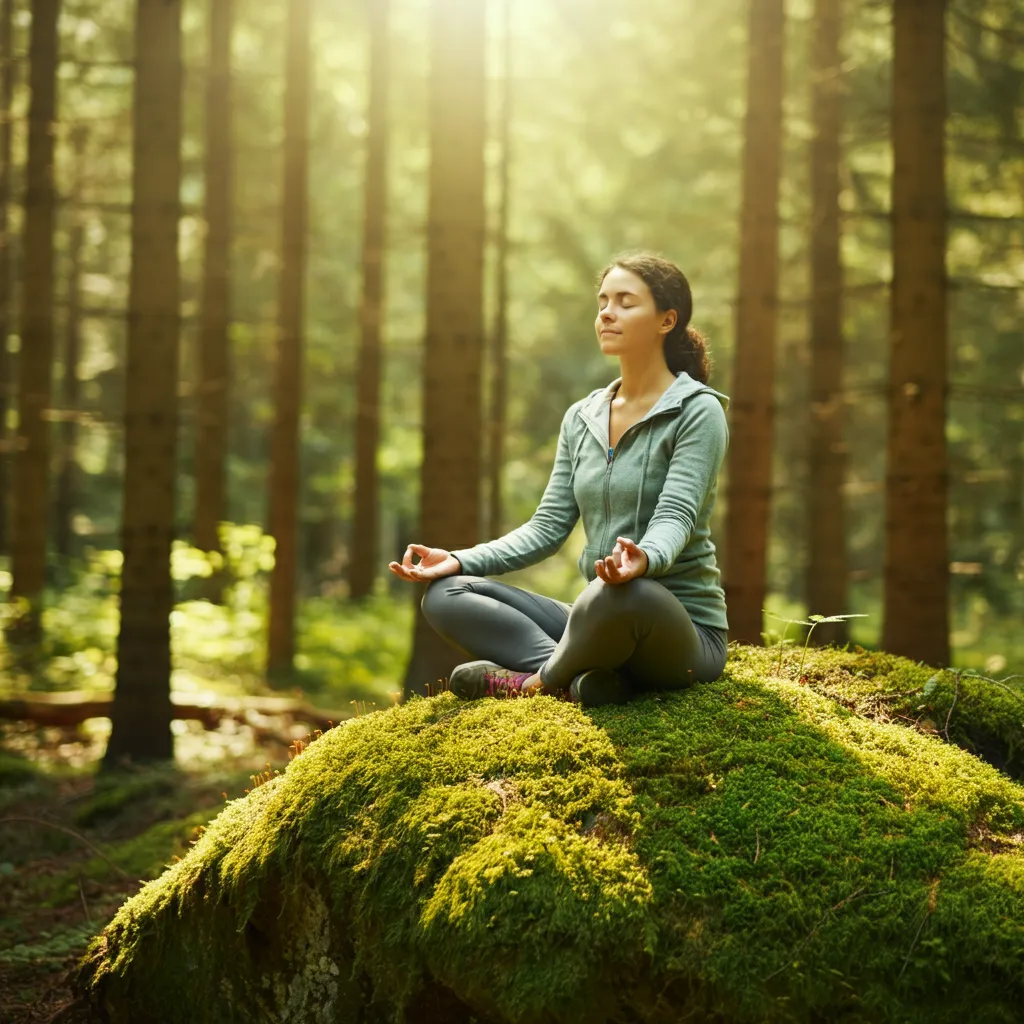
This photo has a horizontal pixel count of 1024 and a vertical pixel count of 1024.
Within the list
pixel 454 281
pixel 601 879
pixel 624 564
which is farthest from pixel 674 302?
pixel 454 281

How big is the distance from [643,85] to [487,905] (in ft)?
50.6

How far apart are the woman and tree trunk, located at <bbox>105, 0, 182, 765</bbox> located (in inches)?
189

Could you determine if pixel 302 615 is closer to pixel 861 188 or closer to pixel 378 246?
pixel 378 246

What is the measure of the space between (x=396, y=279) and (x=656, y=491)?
2225cm

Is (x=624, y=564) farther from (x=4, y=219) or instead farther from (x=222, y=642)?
(x=4, y=219)

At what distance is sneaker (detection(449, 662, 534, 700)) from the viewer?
4.46 metres

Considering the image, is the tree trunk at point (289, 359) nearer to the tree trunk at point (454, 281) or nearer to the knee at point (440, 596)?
the tree trunk at point (454, 281)

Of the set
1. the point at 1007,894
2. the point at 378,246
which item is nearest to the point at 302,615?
the point at 378,246

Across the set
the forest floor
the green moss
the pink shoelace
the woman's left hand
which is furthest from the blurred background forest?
the woman's left hand

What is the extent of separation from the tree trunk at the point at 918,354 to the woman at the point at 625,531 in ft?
17.4

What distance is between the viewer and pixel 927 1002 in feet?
9.74

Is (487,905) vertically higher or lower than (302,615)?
higher

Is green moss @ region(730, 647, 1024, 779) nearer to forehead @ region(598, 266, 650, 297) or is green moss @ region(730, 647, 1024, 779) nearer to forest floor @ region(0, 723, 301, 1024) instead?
forehead @ region(598, 266, 650, 297)

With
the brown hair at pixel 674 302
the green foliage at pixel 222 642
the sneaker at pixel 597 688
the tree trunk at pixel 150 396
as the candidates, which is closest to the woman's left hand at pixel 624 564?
the sneaker at pixel 597 688
